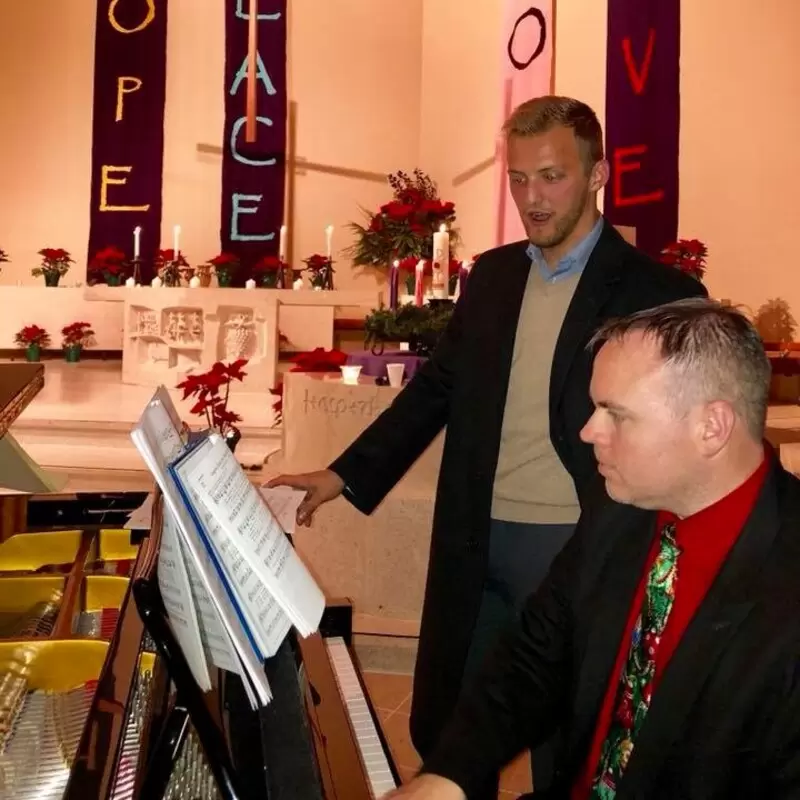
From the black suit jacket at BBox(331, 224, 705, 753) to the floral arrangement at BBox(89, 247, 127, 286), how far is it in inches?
281

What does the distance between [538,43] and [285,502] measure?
6.55 m

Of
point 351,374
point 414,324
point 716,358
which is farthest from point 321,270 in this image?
point 716,358

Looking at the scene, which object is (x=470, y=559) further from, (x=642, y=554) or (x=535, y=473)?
(x=642, y=554)

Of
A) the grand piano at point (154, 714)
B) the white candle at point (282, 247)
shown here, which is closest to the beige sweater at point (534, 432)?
Result: the grand piano at point (154, 714)

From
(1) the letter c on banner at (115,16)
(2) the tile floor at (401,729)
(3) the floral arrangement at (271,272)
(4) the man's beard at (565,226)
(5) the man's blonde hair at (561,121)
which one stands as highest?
(1) the letter c on banner at (115,16)

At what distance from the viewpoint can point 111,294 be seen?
8242 mm

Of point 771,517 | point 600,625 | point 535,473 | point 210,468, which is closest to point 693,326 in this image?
point 771,517

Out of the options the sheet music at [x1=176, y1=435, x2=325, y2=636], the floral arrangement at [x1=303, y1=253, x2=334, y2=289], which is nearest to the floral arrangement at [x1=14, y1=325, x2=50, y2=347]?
the floral arrangement at [x1=303, y1=253, x2=334, y2=289]

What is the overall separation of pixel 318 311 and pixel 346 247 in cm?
196

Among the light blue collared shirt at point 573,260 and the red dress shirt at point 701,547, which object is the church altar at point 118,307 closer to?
the light blue collared shirt at point 573,260

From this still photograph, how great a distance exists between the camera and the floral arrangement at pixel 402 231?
831 centimetres

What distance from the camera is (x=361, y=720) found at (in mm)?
1605

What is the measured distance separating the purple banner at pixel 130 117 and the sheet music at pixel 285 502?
27.2 feet

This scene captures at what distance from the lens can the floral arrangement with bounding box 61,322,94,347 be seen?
884 centimetres
